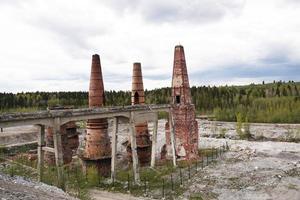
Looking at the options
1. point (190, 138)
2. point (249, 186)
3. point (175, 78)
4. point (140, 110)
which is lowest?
point (249, 186)

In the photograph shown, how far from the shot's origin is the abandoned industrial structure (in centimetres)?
1672

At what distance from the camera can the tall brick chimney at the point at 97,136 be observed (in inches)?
845

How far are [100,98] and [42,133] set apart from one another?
5866 mm

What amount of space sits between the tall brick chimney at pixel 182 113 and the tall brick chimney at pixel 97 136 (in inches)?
200

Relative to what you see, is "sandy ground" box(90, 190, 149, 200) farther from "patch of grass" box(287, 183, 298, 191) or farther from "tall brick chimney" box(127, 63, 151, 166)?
"patch of grass" box(287, 183, 298, 191)

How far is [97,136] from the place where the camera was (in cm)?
2156

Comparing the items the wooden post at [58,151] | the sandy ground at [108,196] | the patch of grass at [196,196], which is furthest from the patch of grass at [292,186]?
the wooden post at [58,151]

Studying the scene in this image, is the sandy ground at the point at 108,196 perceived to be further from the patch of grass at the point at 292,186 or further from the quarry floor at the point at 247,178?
the patch of grass at the point at 292,186

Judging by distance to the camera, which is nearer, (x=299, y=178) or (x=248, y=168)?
(x=299, y=178)

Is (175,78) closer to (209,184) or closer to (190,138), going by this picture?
(190,138)

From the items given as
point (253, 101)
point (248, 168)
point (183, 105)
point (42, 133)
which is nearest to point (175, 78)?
point (183, 105)

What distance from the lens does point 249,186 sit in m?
18.7

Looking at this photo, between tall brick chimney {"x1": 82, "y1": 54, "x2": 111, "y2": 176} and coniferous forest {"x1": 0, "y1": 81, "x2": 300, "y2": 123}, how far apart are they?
25.4 metres

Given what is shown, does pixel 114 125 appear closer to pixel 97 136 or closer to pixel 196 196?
pixel 97 136
